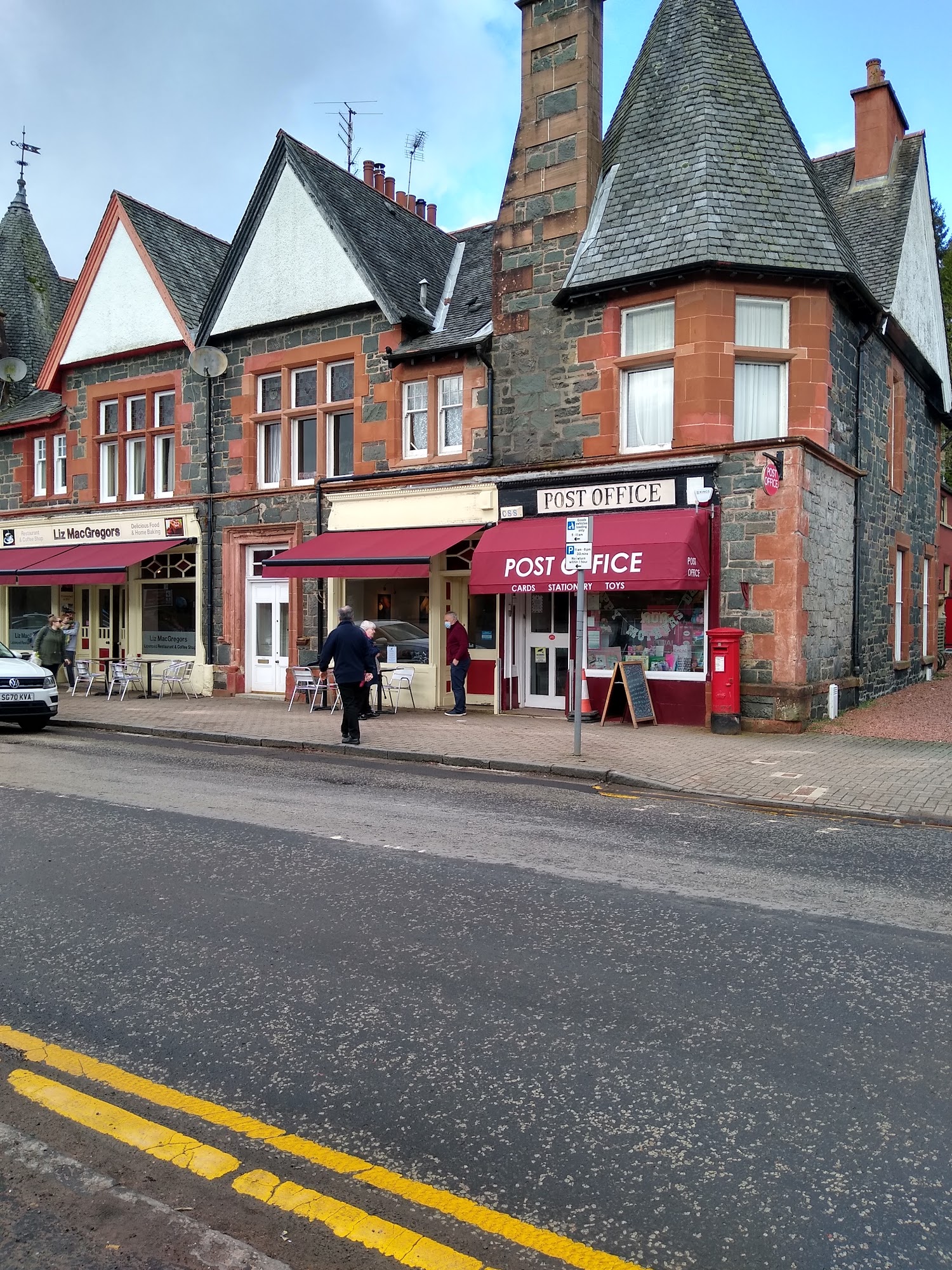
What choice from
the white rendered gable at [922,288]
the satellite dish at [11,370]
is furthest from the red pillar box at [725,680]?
the satellite dish at [11,370]

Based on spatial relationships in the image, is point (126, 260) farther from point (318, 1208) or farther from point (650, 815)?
point (318, 1208)

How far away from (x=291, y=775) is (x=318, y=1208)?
8140 mm

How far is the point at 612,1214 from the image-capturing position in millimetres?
2801

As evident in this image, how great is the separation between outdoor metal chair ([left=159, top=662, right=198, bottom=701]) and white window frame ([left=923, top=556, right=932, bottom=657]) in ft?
57.1

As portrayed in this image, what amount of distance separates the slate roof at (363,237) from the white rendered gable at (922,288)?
9.33 meters

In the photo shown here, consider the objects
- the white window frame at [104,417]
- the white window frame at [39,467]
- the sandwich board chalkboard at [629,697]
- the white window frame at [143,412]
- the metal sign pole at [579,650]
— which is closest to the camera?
the metal sign pole at [579,650]

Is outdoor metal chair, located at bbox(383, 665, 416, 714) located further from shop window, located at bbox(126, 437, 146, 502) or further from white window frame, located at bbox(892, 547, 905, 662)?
white window frame, located at bbox(892, 547, 905, 662)

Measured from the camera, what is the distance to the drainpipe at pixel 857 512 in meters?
16.5

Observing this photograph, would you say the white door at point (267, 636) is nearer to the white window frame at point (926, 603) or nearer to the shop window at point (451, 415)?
the shop window at point (451, 415)

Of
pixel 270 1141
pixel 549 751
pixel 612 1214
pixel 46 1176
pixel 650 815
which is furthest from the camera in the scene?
pixel 549 751

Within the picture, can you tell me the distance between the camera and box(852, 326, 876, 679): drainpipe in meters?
16.5

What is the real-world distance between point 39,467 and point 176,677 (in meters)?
8.25

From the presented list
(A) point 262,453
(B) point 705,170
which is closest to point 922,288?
(B) point 705,170

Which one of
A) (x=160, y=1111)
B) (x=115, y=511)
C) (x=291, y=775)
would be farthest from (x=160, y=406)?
(x=160, y=1111)
